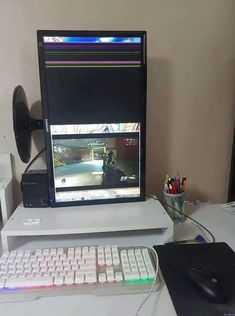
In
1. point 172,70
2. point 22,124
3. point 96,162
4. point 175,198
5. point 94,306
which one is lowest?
point 94,306

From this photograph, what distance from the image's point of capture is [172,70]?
111 cm

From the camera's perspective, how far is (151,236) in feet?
3.08

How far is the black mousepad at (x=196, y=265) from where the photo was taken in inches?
24.3

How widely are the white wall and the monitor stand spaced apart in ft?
0.86

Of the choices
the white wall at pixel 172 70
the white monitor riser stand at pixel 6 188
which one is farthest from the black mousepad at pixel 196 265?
the white monitor riser stand at pixel 6 188

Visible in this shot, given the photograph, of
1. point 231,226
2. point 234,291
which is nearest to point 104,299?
point 234,291

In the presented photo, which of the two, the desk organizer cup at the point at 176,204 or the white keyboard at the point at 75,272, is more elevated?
the desk organizer cup at the point at 176,204

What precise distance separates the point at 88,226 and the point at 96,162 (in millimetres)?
239

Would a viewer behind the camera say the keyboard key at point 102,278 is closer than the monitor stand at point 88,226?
Yes

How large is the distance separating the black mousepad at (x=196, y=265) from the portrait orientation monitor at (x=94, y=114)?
273mm

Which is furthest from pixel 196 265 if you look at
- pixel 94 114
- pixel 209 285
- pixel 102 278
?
pixel 94 114

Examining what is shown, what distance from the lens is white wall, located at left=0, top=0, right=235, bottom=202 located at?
3.34ft

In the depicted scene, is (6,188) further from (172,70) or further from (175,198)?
(172,70)

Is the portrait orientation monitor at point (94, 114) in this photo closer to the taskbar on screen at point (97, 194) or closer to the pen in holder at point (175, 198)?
the taskbar on screen at point (97, 194)
